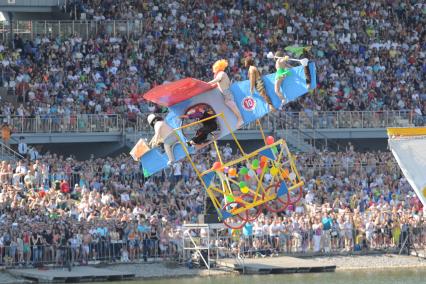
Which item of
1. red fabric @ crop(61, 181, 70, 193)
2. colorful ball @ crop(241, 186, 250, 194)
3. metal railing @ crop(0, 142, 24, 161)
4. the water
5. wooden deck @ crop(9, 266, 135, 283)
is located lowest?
the water

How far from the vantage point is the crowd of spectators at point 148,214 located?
28.0 meters

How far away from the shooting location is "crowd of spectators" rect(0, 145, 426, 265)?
28.0 metres

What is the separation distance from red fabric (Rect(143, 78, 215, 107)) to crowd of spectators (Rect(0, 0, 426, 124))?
55.0 feet

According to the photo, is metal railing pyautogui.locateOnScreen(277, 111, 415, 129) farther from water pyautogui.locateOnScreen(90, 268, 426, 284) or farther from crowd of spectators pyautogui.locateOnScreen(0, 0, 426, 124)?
water pyautogui.locateOnScreen(90, 268, 426, 284)

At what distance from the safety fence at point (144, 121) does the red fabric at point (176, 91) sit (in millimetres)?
16456

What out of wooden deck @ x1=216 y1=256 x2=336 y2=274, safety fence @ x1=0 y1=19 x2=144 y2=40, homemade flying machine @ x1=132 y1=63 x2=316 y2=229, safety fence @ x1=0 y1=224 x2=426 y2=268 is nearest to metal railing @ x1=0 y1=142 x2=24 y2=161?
safety fence @ x1=0 y1=224 x2=426 y2=268

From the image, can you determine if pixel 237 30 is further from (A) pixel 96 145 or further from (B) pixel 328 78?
(A) pixel 96 145

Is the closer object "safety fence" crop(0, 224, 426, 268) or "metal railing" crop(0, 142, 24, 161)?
"safety fence" crop(0, 224, 426, 268)

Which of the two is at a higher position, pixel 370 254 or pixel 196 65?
pixel 196 65

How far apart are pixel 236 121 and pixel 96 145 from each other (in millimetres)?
18779

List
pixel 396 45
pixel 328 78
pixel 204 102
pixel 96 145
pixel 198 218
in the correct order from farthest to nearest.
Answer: pixel 396 45, pixel 328 78, pixel 96 145, pixel 198 218, pixel 204 102

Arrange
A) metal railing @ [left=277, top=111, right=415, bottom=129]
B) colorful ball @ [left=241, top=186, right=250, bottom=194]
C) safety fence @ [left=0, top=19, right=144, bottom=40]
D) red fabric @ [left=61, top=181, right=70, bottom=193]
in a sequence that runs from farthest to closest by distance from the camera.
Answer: safety fence @ [left=0, top=19, right=144, bottom=40] → metal railing @ [left=277, top=111, right=415, bottom=129] → red fabric @ [left=61, top=181, right=70, bottom=193] → colorful ball @ [left=241, top=186, right=250, bottom=194]

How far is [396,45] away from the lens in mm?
43031

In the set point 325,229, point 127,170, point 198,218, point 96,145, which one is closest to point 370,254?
point 325,229
